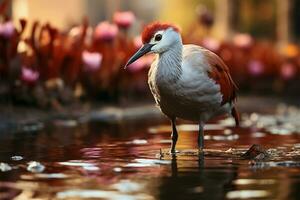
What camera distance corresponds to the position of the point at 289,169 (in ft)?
22.3

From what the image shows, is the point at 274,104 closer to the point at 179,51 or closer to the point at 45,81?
the point at 45,81

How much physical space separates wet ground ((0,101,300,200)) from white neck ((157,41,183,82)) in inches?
24.5

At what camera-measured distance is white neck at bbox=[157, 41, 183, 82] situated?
7.92 meters

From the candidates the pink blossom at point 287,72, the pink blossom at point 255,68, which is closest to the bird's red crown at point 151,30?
the pink blossom at point 255,68

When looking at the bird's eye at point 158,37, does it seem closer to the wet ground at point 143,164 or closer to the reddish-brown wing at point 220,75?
the reddish-brown wing at point 220,75

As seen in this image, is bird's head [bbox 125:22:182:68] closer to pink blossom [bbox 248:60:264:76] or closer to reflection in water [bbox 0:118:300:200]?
reflection in water [bbox 0:118:300:200]

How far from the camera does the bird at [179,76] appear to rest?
7.93m

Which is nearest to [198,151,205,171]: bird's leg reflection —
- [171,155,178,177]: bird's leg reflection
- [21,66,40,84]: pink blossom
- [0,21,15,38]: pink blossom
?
[171,155,178,177]: bird's leg reflection

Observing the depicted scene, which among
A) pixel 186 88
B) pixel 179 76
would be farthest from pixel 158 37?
pixel 186 88

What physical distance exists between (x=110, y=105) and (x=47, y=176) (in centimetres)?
675

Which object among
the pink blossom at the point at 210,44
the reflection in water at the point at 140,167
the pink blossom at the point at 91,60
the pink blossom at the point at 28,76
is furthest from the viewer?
the pink blossom at the point at 210,44

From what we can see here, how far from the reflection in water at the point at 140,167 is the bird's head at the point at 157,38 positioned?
0.82 meters

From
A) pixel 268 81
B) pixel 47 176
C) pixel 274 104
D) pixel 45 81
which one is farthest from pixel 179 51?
pixel 268 81

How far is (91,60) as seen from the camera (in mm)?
12328
